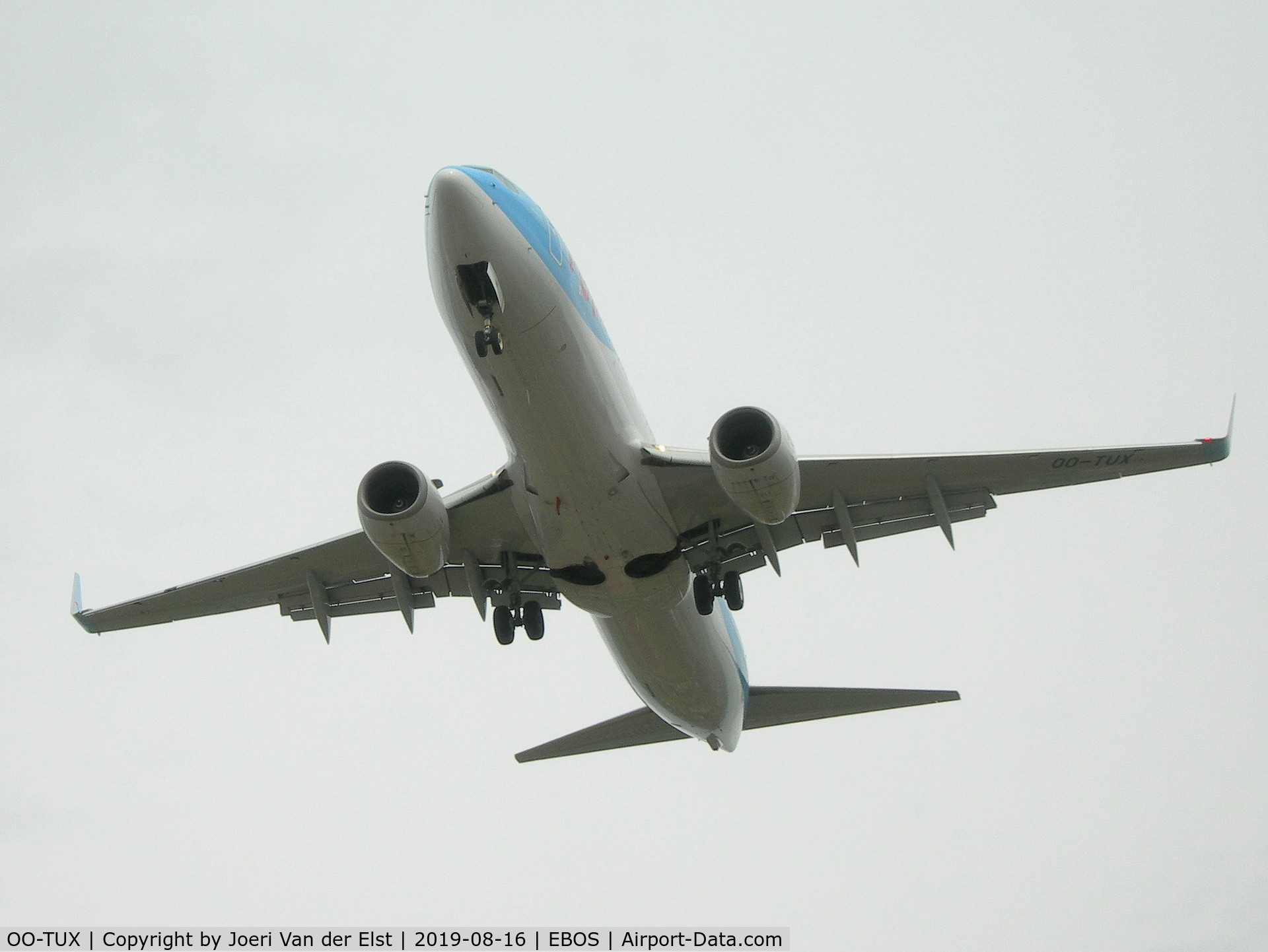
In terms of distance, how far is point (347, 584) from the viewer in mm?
18453

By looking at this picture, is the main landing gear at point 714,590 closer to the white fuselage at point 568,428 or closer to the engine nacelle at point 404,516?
the white fuselage at point 568,428

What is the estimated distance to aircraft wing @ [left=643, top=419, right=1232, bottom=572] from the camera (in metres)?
15.2

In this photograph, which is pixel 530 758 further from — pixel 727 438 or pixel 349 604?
pixel 727 438

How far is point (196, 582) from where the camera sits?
17.9 meters

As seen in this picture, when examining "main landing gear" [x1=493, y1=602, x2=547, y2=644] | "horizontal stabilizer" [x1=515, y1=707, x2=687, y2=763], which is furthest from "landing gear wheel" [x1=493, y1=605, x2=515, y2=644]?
"horizontal stabilizer" [x1=515, y1=707, x2=687, y2=763]

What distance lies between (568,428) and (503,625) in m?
4.66

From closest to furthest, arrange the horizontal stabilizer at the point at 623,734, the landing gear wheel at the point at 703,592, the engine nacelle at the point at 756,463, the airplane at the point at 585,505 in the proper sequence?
the airplane at the point at 585,505 → the engine nacelle at the point at 756,463 → the landing gear wheel at the point at 703,592 → the horizontal stabilizer at the point at 623,734

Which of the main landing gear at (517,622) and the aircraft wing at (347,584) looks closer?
the aircraft wing at (347,584)

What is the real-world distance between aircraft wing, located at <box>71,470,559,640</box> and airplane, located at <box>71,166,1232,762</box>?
0.03 metres

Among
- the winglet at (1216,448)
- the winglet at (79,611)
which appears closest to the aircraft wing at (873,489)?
the winglet at (1216,448)

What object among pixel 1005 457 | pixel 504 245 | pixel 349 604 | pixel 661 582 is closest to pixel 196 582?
pixel 349 604

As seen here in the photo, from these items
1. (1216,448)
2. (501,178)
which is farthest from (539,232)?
(1216,448)

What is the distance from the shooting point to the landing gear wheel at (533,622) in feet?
57.5

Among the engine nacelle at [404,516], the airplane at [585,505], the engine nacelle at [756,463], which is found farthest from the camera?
the engine nacelle at [404,516]
